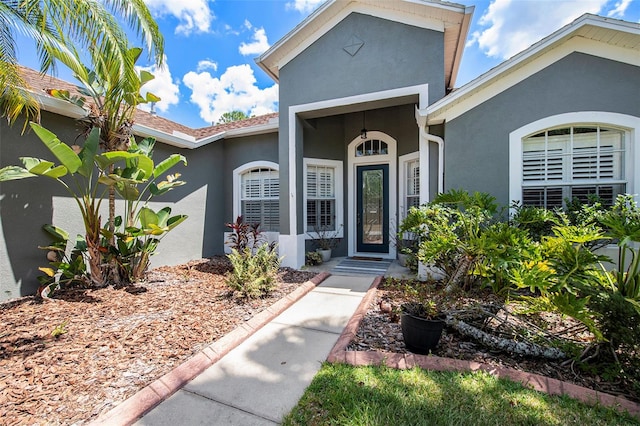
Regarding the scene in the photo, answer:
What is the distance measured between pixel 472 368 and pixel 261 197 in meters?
7.78

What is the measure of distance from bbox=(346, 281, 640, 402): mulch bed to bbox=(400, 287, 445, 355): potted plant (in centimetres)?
17

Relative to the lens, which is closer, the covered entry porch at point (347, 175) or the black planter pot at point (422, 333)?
the black planter pot at point (422, 333)

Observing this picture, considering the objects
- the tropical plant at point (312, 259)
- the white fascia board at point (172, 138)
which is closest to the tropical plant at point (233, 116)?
the white fascia board at point (172, 138)

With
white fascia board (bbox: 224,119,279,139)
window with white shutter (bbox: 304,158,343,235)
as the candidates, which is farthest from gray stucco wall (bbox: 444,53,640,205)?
white fascia board (bbox: 224,119,279,139)

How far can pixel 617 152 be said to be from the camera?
17.3ft

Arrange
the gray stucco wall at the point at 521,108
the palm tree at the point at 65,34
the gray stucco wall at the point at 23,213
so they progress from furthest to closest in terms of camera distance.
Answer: the gray stucco wall at the point at 521,108, the gray stucco wall at the point at 23,213, the palm tree at the point at 65,34

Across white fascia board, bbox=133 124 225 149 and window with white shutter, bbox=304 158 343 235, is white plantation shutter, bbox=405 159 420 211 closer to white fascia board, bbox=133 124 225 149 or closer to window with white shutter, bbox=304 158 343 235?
window with white shutter, bbox=304 158 343 235

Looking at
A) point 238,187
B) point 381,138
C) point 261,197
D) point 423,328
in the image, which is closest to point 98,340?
point 423,328

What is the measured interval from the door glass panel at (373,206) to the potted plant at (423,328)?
575 cm

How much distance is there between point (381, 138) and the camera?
9.12 metres

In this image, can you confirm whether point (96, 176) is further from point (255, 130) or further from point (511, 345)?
point (511, 345)

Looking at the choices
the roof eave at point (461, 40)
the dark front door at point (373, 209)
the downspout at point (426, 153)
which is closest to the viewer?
the roof eave at point (461, 40)

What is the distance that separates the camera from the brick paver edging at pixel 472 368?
264 centimetres

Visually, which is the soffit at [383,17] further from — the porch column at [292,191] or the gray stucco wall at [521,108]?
the gray stucco wall at [521,108]
